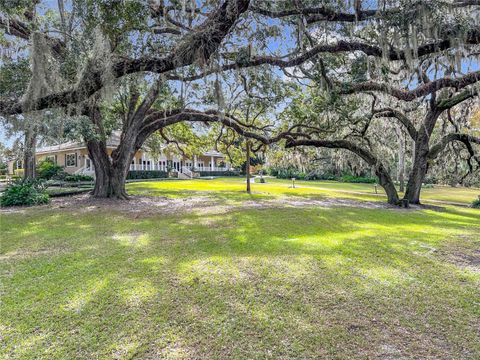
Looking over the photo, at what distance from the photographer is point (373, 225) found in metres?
7.80

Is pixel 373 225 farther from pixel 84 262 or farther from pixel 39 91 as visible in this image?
pixel 39 91

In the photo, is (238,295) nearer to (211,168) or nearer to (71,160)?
(71,160)

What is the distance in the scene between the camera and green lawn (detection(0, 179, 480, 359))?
244 centimetres

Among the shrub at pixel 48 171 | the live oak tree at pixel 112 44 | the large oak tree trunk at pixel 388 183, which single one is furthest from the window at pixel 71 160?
the large oak tree trunk at pixel 388 183

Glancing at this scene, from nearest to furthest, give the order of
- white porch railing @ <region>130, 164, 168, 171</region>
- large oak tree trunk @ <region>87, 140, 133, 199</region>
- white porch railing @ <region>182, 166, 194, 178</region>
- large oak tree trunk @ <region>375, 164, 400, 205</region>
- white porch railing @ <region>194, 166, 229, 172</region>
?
1. large oak tree trunk @ <region>87, 140, 133, 199</region>
2. large oak tree trunk @ <region>375, 164, 400, 205</region>
3. white porch railing @ <region>130, 164, 168, 171</region>
4. white porch railing @ <region>182, 166, 194, 178</region>
5. white porch railing @ <region>194, 166, 229, 172</region>

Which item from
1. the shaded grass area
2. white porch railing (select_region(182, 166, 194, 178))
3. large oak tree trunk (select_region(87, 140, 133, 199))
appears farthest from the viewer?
white porch railing (select_region(182, 166, 194, 178))

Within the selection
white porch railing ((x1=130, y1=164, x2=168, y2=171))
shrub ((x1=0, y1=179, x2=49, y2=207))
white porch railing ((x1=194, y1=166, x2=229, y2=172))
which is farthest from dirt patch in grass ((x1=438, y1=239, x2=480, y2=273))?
white porch railing ((x1=194, y1=166, x2=229, y2=172))

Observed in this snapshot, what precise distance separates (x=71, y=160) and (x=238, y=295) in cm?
3215

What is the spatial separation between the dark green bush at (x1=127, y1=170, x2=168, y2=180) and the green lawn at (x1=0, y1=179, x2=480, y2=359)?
75.0ft

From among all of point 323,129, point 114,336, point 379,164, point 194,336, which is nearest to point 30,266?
point 114,336

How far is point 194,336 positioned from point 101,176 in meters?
11.9

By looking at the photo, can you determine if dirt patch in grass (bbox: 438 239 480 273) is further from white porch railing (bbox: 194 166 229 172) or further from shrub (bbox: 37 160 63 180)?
white porch railing (bbox: 194 166 229 172)

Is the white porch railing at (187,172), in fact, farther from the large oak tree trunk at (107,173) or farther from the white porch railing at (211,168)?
the large oak tree trunk at (107,173)

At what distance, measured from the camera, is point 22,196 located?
11.0 metres
